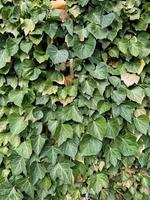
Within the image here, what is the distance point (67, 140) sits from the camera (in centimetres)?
222

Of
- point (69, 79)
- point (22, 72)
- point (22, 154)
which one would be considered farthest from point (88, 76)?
point (22, 154)

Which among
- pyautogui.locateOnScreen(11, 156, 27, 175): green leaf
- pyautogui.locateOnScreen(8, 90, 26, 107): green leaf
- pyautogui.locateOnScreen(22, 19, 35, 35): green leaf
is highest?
pyautogui.locateOnScreen(22, 19, 35, 35): green leaf

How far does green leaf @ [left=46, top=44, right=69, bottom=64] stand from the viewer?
6.77 ft

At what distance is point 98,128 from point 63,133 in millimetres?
226

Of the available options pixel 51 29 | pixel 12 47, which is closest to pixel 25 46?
pixel 12 47

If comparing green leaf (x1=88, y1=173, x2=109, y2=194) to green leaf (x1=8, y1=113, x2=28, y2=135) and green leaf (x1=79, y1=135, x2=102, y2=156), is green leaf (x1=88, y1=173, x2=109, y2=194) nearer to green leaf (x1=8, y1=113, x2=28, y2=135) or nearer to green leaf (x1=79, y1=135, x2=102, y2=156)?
green leaf (x1=79, y1=135, x2=102, y2=156)

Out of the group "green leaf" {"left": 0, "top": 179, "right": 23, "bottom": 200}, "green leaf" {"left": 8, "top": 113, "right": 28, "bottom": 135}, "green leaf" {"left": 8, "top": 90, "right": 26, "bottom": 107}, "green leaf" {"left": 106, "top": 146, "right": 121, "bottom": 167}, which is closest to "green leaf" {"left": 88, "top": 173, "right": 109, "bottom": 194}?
"green leaf" {"left": 106, "top": 146, "right": 121, "bottom": 167}

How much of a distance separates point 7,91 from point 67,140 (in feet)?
1.65

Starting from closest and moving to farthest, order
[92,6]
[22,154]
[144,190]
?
[92,6] < [22,154] < [144,190]

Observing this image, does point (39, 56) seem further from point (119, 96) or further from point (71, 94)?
point (119, 96)

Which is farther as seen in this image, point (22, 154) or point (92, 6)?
point (22, 154)

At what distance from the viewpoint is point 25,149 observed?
2.21m

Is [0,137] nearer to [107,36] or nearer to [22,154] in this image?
[22,154]

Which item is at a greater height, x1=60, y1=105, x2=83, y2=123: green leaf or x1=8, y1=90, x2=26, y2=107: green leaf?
x1=8, y1=90, x2=26, y2=107: green leaf
